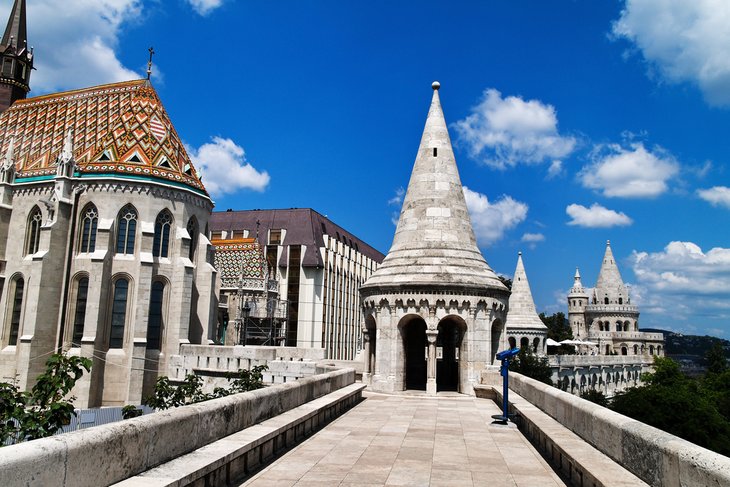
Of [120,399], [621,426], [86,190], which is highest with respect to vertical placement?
[86,190]

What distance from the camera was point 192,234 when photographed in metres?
35.0

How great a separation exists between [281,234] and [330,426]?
4256cm

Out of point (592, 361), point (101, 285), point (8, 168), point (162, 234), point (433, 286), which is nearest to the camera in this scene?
point (433, 286)

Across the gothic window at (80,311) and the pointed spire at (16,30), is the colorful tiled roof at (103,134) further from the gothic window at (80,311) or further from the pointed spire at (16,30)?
the pointed spire at (16,30)

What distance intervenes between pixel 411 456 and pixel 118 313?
27.5 meters

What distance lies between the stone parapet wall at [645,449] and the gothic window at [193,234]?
29.5 m

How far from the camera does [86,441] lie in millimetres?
4117

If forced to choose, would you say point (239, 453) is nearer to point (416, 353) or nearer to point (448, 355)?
point (416, 353)

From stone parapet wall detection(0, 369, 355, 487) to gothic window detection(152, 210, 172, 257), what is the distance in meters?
27.2

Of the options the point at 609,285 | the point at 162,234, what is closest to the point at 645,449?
the point at 162,234

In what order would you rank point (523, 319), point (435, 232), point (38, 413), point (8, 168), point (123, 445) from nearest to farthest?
point (123, 445)
point (38, 413)
point (435, 232)
point (8, 168)
point (523, 319)

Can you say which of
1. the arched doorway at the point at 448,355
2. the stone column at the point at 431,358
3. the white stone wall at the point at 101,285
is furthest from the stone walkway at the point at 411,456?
the white stone wall at the point at 101,285

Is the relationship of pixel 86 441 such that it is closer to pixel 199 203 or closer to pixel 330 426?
pixel 330 426

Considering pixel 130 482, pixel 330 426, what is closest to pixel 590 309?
pixel 330 426
